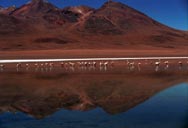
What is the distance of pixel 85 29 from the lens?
3639 inches

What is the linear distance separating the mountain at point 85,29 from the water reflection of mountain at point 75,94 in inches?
2113

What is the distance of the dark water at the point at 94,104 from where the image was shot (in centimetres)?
744

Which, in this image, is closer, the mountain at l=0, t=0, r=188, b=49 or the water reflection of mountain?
the water reflection of mountain

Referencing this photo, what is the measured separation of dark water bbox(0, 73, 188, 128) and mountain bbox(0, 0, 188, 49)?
54.3 meters

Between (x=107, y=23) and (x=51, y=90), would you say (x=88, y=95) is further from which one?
(x=107, y=23)

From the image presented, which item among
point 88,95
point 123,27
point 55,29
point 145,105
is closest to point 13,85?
point 88,95

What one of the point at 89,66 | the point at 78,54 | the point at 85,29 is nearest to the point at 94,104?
the point at 89,66

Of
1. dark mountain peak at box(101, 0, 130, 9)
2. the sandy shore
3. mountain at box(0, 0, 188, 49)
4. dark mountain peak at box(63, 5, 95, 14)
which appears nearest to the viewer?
the sandy shore

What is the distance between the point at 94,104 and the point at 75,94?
88.5 inches

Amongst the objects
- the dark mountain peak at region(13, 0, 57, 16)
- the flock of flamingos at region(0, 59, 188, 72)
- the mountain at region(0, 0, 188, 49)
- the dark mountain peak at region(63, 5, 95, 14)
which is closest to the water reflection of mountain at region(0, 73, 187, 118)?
the flock of flamingos at region(0, 59, 188, 72)

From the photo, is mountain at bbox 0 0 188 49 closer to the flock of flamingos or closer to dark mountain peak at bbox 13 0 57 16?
dark mountain peak at bbox 13 0 57 16

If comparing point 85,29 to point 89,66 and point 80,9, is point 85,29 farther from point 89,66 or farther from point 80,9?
point 89,66

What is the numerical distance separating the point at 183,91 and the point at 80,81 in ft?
15.3

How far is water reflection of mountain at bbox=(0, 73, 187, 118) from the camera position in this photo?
9.77 meters
